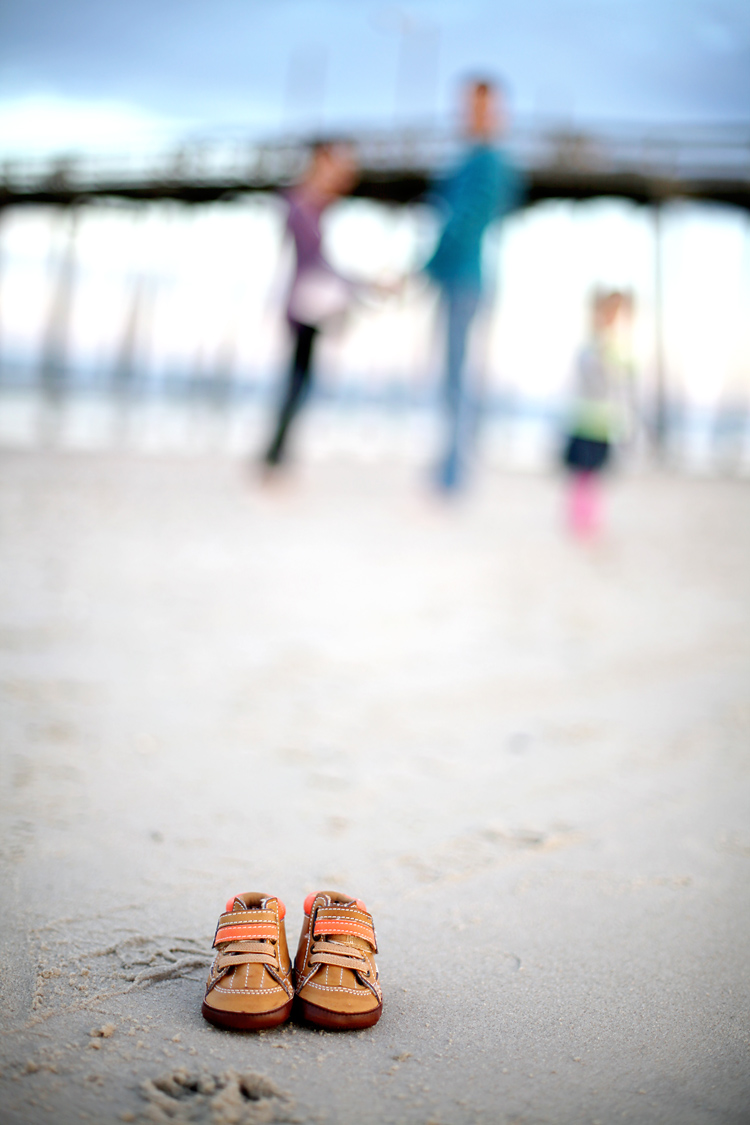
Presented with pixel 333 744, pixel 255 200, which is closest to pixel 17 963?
pixel 333 744

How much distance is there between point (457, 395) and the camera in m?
3.09

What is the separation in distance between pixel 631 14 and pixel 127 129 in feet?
6.41

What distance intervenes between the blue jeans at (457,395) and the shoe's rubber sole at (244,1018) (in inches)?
81.6

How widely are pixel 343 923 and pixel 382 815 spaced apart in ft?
3.47

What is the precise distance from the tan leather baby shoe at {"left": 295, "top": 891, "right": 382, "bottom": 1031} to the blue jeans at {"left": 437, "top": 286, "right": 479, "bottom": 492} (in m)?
1.83

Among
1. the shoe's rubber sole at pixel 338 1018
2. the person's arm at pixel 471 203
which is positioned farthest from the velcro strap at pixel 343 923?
the person's arm at pixel 471 203

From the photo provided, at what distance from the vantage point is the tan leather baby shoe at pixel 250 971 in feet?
5.29

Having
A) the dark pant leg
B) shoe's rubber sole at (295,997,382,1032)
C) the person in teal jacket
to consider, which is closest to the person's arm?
the person in teal jacket

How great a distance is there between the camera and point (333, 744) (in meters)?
3.47

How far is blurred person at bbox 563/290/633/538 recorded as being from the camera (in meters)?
4.00

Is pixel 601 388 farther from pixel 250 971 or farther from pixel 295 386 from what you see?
pixel 250 971

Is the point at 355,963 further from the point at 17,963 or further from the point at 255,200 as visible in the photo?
the point at 255,200

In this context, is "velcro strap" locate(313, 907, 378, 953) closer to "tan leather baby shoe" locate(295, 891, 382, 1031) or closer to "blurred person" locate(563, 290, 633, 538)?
"tan leather baby shoe" locate(295, 891, 382, 1031)

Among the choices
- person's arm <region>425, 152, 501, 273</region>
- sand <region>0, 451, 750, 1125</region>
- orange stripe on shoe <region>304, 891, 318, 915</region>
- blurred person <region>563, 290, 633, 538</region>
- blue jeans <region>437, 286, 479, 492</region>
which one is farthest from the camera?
blurred person <region>563, 290, 633, 538</region>
